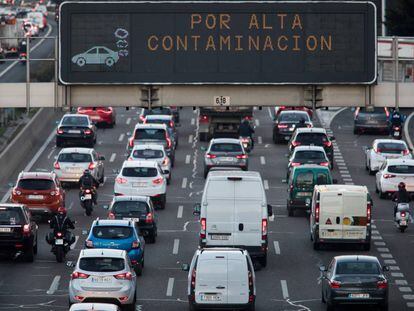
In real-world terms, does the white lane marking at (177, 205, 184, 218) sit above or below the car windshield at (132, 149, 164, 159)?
below

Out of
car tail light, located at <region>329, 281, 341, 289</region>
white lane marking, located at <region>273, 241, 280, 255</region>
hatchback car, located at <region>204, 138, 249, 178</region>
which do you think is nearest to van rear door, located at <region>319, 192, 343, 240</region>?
white lane marking, located at <region>273, 241, 280, 255</region>

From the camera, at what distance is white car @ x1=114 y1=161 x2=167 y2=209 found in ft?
197

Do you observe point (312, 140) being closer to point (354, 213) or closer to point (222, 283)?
point (354, 213)

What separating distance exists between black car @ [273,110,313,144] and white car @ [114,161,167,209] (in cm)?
1902

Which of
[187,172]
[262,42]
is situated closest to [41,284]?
[262,42]

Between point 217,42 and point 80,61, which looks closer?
point 217,42

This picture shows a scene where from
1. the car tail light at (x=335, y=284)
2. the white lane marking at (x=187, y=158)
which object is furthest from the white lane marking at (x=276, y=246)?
the white lane marking at (x=187, y=158)

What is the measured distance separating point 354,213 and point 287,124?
2852 centimetres

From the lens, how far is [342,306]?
40.9 meters

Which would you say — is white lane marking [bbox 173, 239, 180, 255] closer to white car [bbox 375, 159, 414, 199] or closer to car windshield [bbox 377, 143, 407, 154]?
white car [bbox 375, 159, 414, 199]

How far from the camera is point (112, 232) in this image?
46.6m

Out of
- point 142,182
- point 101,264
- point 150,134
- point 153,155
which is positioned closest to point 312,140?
point 150,134

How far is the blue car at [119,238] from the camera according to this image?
46281 millimetres

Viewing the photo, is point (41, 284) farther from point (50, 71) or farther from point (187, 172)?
point (50, 71)
